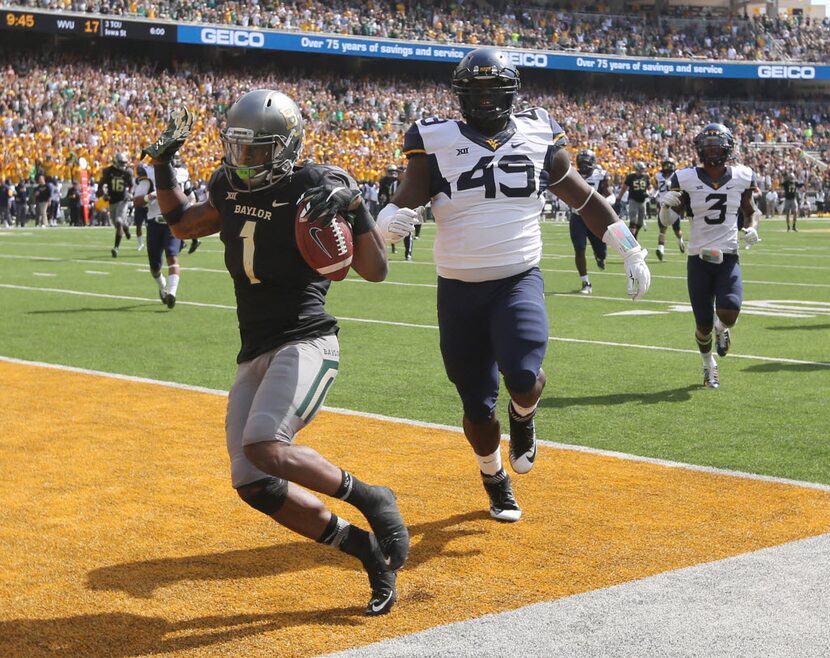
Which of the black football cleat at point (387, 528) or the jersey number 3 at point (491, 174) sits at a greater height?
the jersey number 3 at point (491, 174)

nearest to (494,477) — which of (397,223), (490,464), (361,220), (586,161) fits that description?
(490,464)

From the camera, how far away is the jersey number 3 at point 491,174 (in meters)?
5.36

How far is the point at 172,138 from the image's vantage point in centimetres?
464

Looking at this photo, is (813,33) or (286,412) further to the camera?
(813,33)

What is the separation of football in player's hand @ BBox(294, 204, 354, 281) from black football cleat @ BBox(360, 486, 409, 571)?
0.84 meters

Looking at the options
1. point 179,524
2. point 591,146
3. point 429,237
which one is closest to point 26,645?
point 179,524

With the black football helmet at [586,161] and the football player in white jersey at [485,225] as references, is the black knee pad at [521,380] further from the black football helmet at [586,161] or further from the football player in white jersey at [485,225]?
the black football helmet at [586,161]

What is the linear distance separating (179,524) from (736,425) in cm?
382

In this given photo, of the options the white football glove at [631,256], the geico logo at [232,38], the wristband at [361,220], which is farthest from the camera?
the geico logo at [232,38]

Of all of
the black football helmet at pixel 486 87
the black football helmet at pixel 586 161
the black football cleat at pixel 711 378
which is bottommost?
the black football cleat at pixel 711 378

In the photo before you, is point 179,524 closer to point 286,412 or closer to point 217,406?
point 286,412

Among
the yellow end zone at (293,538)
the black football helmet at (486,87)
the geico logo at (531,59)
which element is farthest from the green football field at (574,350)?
the geico logo at (531,59)

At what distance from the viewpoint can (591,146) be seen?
5206cm

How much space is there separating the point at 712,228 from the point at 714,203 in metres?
0.26
